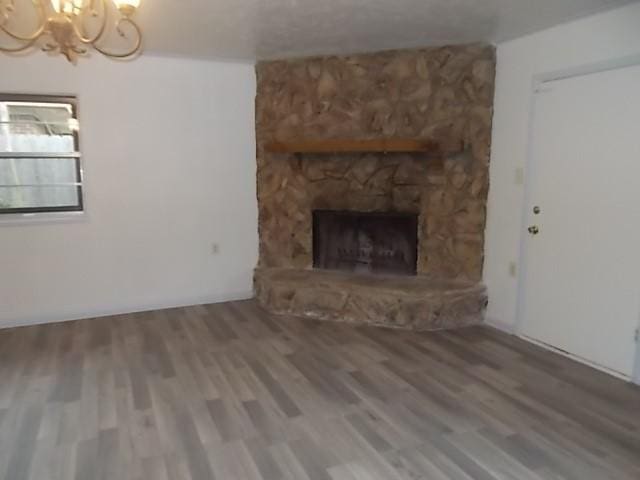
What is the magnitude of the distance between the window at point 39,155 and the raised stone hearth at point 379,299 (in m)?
1.95

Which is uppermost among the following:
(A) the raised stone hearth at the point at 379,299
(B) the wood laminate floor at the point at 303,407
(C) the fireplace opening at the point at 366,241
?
(C) the fireplace opening at the point at 366,241

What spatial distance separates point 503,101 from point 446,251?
4.45 feet

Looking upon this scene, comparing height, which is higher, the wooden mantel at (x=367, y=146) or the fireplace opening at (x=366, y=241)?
the wooden mantel at (x=367, y=146)

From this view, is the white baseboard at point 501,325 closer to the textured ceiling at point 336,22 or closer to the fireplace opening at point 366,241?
the fireplace opening at point 366,241

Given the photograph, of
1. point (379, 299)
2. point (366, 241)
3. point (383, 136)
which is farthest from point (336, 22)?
point (379, 299)

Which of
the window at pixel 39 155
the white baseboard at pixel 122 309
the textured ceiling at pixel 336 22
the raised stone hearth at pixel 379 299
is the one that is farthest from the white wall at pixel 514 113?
the window at pixel 39 155

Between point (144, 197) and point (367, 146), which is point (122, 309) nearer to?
point (144, 197)

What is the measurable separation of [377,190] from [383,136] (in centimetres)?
51

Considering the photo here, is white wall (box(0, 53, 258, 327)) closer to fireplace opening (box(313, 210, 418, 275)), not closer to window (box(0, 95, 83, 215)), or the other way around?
window (box(0, 95, 83, 215))

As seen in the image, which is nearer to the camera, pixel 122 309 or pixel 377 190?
pixel 122 309

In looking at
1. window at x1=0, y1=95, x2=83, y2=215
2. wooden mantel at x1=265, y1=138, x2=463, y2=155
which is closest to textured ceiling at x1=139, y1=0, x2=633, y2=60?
wooden mantel at x1=265, y1=138, x2=463, y2=155

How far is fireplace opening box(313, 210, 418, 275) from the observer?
440 cm

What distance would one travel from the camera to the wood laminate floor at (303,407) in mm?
2109

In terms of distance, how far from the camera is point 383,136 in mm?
4246
